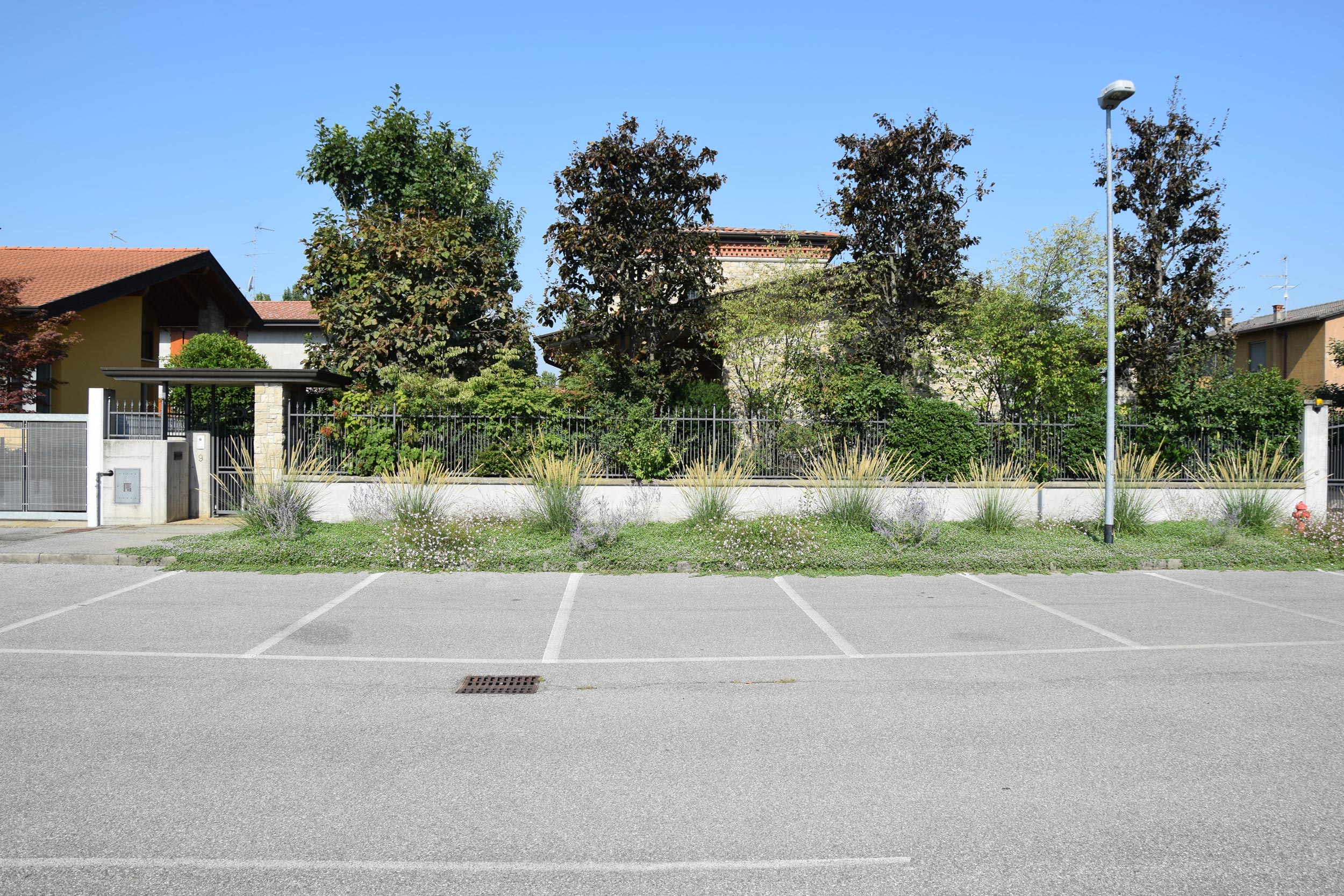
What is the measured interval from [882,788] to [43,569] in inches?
442

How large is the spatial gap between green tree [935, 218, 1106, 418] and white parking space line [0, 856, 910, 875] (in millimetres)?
14311

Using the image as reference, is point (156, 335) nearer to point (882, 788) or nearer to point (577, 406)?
point (577, 406)

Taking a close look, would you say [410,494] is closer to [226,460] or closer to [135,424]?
[226,460]

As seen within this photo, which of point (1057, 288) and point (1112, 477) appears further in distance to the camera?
point (1057, 288)

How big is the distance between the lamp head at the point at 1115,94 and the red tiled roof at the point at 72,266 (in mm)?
21876

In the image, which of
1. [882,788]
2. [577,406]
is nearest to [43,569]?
[577,406]

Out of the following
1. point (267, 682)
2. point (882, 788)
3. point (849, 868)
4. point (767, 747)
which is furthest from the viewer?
point (267, 682)

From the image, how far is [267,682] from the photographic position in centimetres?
607

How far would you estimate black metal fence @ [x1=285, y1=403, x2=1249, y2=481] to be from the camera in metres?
14.7

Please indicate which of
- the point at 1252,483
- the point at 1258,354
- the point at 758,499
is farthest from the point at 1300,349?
the point at 758,499

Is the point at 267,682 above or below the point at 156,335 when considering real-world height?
below

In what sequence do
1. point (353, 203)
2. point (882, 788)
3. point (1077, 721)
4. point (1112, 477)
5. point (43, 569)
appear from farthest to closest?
point (353, 203) < point (1112, 477) < point (43, 569) < point (1077, 721) < point (882, 788)

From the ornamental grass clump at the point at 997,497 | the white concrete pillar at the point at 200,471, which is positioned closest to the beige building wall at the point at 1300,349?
the ornamental grass clump at the point at 997,497

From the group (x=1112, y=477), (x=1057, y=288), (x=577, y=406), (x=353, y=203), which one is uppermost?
(x=353, y=203)
